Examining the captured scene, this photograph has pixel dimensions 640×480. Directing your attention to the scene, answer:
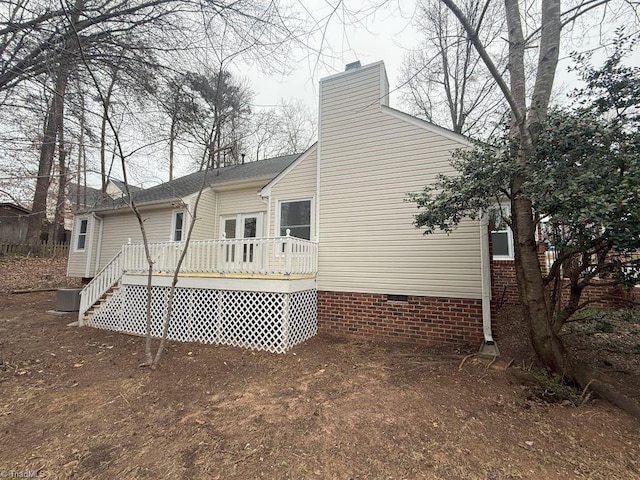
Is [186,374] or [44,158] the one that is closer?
[186,374]

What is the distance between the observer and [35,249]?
1597 centimetres

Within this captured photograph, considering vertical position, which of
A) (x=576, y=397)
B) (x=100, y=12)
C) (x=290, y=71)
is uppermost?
(x=100, y=12)

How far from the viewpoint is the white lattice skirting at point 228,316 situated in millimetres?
5988

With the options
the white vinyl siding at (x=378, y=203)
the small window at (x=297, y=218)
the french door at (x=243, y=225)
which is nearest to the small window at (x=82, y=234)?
the french door at (x=243, y=225)

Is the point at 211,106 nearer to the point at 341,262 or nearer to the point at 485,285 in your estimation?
the point at 341,262

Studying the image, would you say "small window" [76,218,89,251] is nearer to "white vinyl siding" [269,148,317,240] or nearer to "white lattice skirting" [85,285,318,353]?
"white lattice skirting" [85,285,318,353]

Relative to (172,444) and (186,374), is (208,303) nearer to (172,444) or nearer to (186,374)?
(186,374)

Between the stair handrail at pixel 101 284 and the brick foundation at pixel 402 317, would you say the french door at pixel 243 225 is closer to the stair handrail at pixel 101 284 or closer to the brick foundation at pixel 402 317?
the stair handrail at pixel 101 284

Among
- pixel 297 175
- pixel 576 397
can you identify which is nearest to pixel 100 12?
pixel 297 175

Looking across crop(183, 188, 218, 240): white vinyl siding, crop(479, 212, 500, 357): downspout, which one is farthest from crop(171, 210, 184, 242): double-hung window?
crop(479, 212, 500, 357): downspout

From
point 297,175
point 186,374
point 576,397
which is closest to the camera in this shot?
point 576,397

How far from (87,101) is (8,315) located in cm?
682

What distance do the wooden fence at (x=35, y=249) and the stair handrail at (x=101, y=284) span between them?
11.5m

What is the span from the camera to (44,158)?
10.7 m
